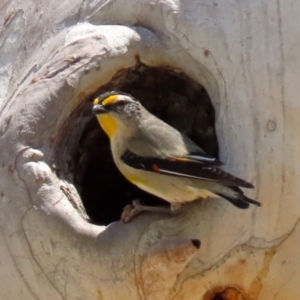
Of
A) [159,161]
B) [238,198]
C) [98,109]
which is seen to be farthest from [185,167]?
[98,109]

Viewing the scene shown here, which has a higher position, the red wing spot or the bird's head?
the bird's head

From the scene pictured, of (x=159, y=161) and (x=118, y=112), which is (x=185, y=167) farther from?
(x=118, y=112)

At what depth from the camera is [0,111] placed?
3.85 m

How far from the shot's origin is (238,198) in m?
3.15

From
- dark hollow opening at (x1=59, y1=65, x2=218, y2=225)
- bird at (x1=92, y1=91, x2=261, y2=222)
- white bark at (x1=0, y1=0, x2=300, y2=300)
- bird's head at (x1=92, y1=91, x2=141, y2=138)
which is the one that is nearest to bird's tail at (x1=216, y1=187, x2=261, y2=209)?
bird at (x1=92, y1=91, x2=261, y2=222)

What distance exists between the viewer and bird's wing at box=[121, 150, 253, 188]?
10.2 ft

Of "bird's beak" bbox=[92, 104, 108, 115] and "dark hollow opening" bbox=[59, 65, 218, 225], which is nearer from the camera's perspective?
"bird's beak" bbox=[92, 104, 108, 115]

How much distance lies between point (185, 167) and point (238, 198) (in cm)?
26

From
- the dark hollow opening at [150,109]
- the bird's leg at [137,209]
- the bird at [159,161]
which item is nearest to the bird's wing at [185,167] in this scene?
the bird at [159,161]

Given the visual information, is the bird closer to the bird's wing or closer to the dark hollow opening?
the bird's wing

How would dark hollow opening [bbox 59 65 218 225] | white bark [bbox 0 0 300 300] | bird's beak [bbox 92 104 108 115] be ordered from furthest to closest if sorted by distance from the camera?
dark hollow opening [bbox 59 65 218 225], bird's beak [bbox 92 104 108 115], white bark [bbox 0 0 300 300]

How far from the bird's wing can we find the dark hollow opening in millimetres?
364

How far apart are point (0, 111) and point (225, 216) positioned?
1.22m

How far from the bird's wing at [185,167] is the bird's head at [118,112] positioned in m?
0.15
